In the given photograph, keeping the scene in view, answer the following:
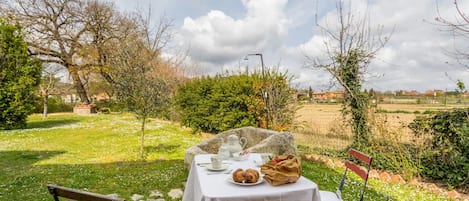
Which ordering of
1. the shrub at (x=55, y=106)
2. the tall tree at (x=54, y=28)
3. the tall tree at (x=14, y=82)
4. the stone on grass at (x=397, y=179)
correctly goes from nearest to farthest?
the stone on grass at (x=397, y=179)
the tall tree at (x=14, y=82)
the tall tree at (x=54, y=28)
the shrub at (x=55, y=106)

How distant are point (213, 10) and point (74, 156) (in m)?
6.77

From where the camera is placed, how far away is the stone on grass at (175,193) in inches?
141

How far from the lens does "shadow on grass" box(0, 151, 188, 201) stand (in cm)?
373

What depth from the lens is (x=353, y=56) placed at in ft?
18.0

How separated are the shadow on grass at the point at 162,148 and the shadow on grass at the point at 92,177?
3.65 ft

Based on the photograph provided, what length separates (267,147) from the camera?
4.36m

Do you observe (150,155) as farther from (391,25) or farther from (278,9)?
(391,25)

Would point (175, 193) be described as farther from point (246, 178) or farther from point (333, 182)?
point (333, 182)

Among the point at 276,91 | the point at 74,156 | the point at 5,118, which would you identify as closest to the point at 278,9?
the point at 276,91

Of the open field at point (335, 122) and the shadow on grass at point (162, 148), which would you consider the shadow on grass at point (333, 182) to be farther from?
the shadow on grass at point (162, 148)

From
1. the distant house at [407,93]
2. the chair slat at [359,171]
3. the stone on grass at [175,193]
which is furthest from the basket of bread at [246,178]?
the distant house at [407,93]

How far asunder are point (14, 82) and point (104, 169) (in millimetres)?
7831

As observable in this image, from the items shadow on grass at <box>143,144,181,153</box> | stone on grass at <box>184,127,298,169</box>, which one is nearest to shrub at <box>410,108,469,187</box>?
stone on grass at <box>184,127,298,169</box>

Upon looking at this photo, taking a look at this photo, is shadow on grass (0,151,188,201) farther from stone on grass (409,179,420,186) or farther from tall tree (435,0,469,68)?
tall tree (435,0,469,68)
